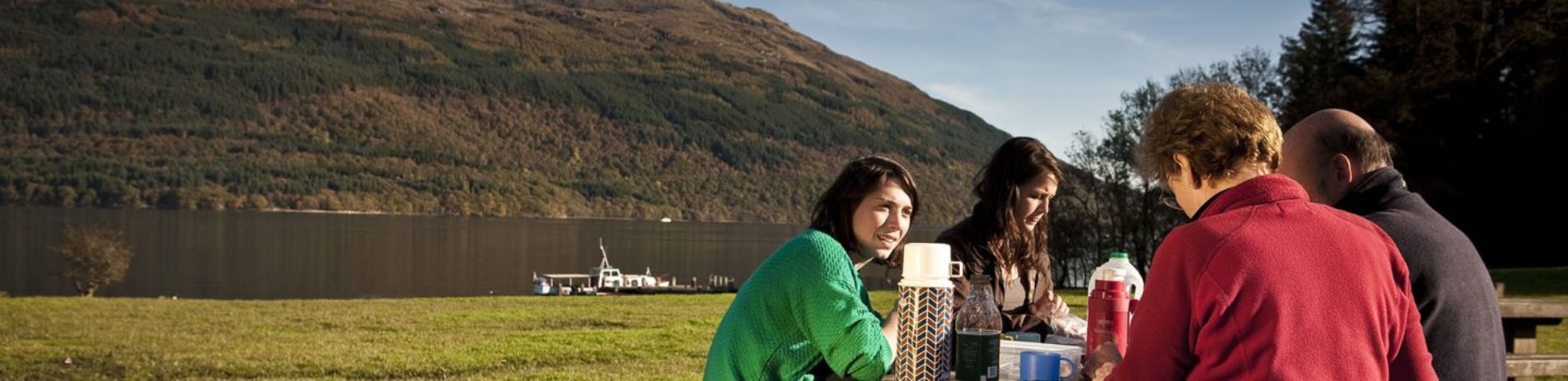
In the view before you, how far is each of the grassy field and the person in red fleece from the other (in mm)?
7252

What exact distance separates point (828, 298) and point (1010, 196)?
172 cm

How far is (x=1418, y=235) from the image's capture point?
2.87m

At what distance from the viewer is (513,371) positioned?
378 inches

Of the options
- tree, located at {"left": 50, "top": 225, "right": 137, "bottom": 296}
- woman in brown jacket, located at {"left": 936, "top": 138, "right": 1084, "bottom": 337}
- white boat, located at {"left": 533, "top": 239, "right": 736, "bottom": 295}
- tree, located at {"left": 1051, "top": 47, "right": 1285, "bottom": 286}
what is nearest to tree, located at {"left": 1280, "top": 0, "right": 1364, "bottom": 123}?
tree, located at {"left": 1051, "top": 47, "right": 1285, "bottom": 286}

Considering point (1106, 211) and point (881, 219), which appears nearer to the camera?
point (881, 219)

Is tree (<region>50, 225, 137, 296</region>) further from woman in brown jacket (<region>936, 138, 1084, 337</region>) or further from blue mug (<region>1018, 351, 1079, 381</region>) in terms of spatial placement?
blue mug (<region>1018, 351, 1079, 381</region>)

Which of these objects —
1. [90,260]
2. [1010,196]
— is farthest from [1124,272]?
[90,260]

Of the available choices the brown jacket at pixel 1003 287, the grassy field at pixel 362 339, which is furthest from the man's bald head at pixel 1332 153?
the grassy field at pixel 362 339

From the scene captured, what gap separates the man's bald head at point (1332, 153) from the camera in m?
3.23

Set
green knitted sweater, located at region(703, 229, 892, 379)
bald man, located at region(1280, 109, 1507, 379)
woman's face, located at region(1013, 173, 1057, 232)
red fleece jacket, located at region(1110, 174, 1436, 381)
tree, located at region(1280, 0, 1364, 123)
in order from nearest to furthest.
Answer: red fleece jacket, located at region(1110, 174, 1436, 381) → bald man, located at region(1280, 109, 1507, 379) → green knitted sweater, located at region(703, 229, 892, 379) → woman's face, located at region(1013, 173, 1057, 232) → tree, located at region(1280, 0, 1364, 123)

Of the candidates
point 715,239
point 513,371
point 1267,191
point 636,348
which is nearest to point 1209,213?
point 1267,191

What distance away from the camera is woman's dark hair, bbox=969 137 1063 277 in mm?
4418

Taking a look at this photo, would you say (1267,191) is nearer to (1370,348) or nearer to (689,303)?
(1370,348)

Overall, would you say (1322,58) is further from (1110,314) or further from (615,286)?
(1110,314)
